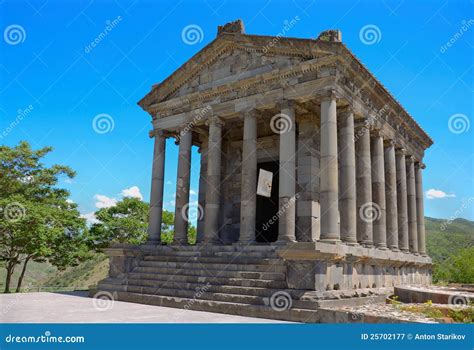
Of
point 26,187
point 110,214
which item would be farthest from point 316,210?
point 110,214

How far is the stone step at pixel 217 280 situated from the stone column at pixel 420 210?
56.5 feet

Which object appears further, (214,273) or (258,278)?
(214,273)

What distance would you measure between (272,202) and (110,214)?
19.2 m

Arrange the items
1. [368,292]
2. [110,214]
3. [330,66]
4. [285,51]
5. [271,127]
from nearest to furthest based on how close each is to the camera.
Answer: [368,292], [330,66], [285,51], [271,127], [110,214]

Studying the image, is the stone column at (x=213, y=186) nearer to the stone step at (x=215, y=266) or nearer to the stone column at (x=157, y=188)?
the stone step at (x=215, y=266)

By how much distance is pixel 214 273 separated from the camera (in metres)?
16.5

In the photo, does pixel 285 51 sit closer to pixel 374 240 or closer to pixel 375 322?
pixel 374 240

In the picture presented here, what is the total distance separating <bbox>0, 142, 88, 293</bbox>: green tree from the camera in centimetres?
2452

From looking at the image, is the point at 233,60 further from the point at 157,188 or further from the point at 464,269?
the point at 464,269

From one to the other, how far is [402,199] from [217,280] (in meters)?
14.8

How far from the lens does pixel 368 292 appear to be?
1619 centimetres

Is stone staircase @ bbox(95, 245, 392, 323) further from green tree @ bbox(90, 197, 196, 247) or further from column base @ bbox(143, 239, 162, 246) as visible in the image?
green tree @ bbox(90, 197, 196, 247)
